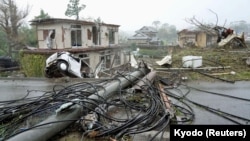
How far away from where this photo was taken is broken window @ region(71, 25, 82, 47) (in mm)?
20366

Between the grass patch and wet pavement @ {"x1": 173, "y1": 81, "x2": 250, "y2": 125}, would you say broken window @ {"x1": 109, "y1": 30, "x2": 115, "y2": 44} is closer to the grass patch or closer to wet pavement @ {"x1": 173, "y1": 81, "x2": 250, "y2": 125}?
the grass patch

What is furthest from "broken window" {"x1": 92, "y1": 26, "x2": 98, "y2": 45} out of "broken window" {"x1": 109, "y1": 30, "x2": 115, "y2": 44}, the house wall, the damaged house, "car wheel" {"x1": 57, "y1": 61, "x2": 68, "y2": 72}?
"car wheel" {"x1": 57, "y1": 61, "x2": 68, "y2": 72}

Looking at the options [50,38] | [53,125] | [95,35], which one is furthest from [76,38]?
[53,125]

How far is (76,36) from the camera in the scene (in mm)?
20781

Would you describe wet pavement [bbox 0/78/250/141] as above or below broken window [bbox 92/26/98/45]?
below

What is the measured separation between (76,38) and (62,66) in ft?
43.3

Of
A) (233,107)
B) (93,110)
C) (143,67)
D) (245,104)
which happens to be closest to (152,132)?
(93,110)

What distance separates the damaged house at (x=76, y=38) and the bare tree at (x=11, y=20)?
669cm

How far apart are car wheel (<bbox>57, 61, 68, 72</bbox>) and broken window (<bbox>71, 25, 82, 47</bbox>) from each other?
12.5 m

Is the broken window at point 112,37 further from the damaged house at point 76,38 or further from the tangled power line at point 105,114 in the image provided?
the tangled power line at point 105,114

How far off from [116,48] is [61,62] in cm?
1823

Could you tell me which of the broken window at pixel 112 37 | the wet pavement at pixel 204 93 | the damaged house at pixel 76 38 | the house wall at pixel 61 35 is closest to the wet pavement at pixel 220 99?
the wet pavement at pixel 204 93

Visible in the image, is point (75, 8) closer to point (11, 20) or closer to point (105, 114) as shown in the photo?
point (11, 20)

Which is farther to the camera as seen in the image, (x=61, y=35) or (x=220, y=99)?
(x=61, y=35)
